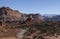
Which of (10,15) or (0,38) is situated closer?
(0,38)

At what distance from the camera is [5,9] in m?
126

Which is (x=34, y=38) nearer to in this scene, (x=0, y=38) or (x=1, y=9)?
(x=0, y=38)

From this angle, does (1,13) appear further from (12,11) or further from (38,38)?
(38,38)

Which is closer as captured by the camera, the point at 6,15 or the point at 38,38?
the point at 38,38

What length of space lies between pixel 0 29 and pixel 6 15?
8160 cm

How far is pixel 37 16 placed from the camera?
15338 centimetres

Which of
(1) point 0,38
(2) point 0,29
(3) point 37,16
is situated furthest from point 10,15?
(1) point 0,38

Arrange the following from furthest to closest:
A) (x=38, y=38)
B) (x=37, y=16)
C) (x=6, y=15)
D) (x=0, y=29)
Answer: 1. (x=37, y=16)
2. (x=6, y=15)
3. (x=0, y=29)
4. (x=38, y=38)

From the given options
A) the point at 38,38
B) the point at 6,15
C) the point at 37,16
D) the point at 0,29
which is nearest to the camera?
the point at 38,38

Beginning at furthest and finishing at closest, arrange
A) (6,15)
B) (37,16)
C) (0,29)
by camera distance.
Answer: (37,16) < (6,15) < (0,29)

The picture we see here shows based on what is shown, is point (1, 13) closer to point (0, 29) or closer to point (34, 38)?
point (0, 29)

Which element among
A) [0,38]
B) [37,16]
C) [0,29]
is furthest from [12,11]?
[0,38]

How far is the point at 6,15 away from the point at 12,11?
827 cm

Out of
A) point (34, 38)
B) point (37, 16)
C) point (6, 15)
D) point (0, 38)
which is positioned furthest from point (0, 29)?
point (37, 16)
